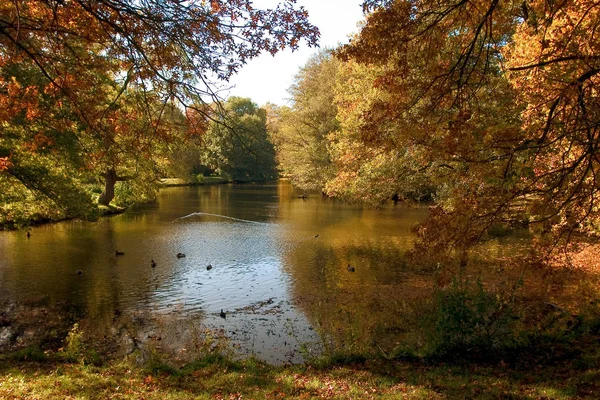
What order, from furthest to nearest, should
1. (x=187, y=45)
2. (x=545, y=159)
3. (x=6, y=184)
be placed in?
(x=6, y=184)
(x=545, y=159)
(x=187, y=45)

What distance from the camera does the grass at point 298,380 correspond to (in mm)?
5152

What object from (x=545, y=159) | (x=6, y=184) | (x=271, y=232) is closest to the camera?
(x=545, y=159)

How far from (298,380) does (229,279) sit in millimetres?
8417

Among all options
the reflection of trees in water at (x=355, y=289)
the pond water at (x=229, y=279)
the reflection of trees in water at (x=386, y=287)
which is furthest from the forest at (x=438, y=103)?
the pond water at (x=229, y=279)

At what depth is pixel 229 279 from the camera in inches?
557

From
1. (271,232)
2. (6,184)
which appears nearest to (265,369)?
(6,184)

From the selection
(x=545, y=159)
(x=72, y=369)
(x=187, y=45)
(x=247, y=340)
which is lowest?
(x=247, y=340)

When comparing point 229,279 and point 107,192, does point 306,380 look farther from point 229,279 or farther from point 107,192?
point 107,192

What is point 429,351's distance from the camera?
6.87 m

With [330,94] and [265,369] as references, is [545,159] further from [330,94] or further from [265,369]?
[330,94]

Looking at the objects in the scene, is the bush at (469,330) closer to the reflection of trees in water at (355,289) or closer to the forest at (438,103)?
the forest at (438,103)

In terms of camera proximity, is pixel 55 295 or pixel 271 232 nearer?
pixel 55 295

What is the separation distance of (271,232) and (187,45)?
1711 cm

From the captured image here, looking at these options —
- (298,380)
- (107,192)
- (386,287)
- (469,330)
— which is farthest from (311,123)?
(298,380)
